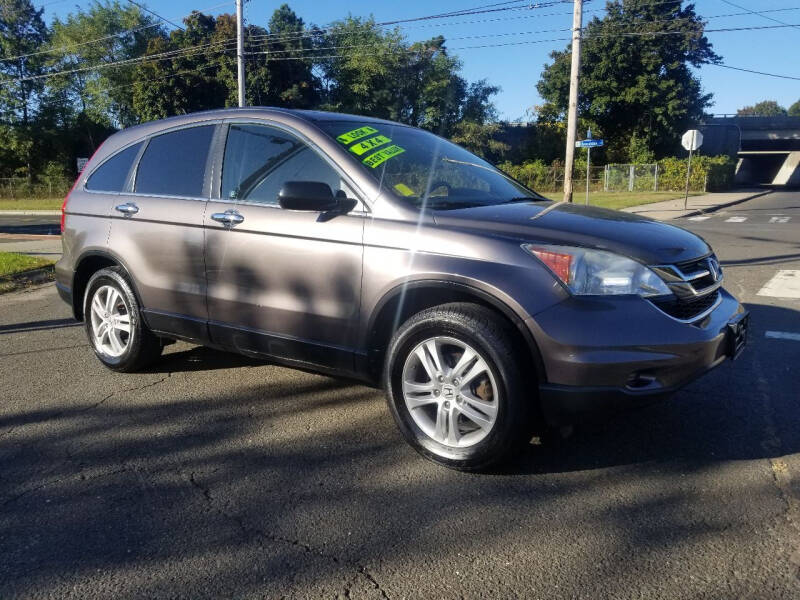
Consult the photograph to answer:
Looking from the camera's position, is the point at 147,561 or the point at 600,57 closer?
the point at 147,561

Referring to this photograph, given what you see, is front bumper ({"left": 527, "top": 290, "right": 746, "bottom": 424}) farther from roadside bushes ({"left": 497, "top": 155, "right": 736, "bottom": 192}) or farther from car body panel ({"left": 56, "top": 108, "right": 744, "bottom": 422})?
roadside bushes ({"left": 497, "top": 155, "right": 736, "bottom": 192})

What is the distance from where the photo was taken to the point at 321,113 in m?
4.04

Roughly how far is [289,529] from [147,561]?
1.78 ft

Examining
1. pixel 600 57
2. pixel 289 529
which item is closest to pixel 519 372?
pixel 289 529

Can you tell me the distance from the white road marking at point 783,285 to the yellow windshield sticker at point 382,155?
17.5 feet

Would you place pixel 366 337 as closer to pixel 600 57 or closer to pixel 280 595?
pixel 280 595

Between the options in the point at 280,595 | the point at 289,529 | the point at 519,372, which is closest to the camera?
the point at 280,595

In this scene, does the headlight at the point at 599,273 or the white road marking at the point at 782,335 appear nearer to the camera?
the headlight at the point at 599,273

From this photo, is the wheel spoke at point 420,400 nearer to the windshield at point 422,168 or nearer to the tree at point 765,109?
the windshield at point 422,168

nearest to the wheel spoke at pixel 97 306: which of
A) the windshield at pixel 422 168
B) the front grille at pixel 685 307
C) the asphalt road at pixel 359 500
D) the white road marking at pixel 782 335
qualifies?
the asphalt road at pixel 359 500

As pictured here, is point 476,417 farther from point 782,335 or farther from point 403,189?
point 782,335

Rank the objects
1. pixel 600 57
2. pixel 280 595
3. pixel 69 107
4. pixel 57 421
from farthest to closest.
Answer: pixel 69 107
pixel 600 57
pixel 57 421
pixel 280 595

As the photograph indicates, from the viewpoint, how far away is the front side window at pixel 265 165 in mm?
3719

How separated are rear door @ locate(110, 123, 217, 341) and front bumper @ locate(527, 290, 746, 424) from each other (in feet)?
7.49
